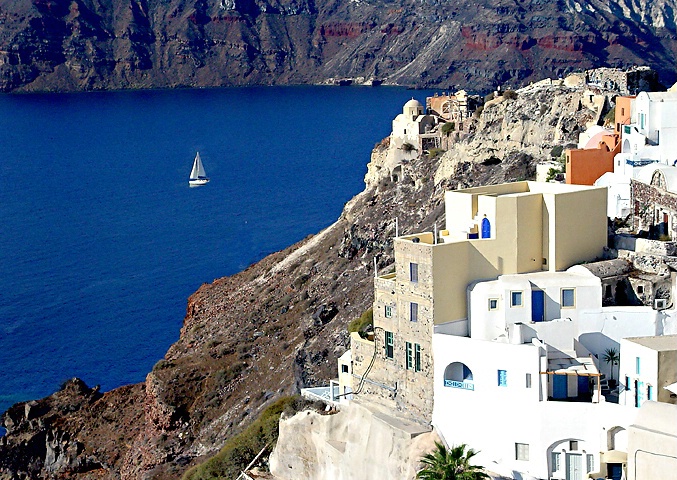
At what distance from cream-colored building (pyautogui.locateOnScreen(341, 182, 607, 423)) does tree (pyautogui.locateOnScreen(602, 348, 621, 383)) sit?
91.7 inches

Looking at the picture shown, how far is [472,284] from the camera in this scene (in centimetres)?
3178

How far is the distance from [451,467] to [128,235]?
9215 cm

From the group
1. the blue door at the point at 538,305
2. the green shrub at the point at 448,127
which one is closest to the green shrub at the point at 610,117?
the green shrub at the point at 448,127

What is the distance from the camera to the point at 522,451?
97.0ft

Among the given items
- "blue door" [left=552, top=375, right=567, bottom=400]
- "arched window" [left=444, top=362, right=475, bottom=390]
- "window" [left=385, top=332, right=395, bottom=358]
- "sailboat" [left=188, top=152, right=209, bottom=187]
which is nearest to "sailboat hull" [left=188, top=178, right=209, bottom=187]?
"sailboat" [left=188, top=152, right=209, bottom=187]

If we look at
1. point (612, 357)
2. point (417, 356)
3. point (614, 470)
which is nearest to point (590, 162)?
point (612, 357)

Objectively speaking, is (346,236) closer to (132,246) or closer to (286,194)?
(132,246)

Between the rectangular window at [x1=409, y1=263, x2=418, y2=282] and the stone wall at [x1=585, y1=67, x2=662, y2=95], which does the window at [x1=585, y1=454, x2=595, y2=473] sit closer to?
the rectangular window at [x1=409, y1=263, x2=418, y2=282]

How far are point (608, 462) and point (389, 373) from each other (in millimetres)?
6565

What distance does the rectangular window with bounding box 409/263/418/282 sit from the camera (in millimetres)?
31211

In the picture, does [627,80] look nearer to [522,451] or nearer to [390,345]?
[390,345]

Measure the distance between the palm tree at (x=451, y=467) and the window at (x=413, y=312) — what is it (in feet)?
11.6

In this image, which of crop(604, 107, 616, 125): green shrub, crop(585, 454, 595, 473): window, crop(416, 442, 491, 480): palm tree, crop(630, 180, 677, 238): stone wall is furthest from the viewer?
crop(604, 107, 616, 125): green shrub

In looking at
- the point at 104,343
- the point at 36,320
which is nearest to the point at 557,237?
the point at 104,343
